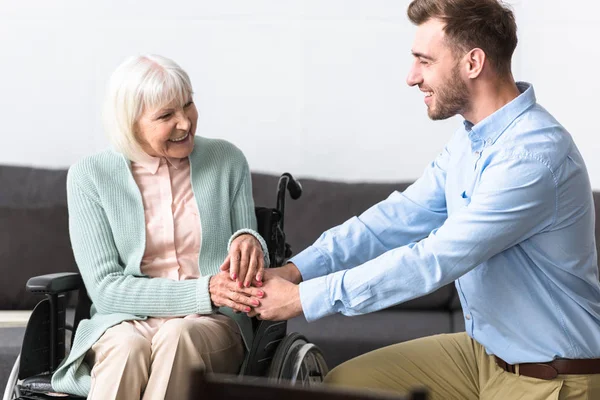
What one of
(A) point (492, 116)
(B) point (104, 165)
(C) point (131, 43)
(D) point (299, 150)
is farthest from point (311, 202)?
(A) point (492, 116)

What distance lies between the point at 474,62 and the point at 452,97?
3.8 inches

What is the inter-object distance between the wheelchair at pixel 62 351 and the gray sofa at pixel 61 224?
3.51 ft

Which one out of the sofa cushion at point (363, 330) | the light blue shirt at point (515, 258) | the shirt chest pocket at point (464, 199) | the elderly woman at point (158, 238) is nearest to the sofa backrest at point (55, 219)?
the sofa cushion at point (363, 330)

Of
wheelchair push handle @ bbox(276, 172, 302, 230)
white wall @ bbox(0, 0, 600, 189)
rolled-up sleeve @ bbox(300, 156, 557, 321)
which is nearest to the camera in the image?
rolled-up sleeve @ bbox(300, 156, 557, 321)

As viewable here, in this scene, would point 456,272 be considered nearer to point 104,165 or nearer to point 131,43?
point 104,165

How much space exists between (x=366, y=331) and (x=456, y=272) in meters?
1.34

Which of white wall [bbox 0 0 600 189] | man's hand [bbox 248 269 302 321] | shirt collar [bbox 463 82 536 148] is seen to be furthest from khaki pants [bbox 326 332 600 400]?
white wall [bbox 0 0 600 189]

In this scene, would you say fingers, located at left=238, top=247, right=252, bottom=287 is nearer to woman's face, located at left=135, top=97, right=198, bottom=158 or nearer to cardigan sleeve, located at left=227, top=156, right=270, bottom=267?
cardigan sleeve, located at left=227, top=156, right=270, bottom=267

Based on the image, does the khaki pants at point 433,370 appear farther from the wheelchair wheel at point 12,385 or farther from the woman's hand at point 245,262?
the wheelchair wheel at point 12,385

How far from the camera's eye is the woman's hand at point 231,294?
233cm

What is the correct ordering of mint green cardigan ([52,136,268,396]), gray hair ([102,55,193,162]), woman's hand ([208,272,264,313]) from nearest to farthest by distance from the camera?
woman's hand ([208,272,264,313]) < mint green cardigan ([52,136,268,396]) < gray hair ([102,55,193,162])

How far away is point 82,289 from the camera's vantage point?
2662mm

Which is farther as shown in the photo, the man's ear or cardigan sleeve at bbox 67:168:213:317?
cardigan sleeve at bbox 67:168:213:317

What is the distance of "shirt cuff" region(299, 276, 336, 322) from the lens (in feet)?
7.16
